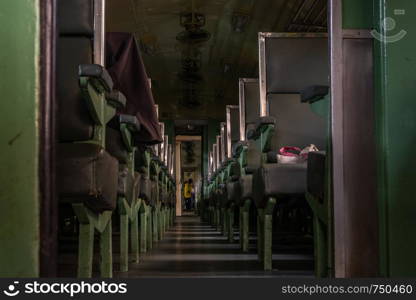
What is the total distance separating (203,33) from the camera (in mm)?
12391

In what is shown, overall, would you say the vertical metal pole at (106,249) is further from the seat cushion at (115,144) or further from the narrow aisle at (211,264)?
the seat cushion at (115,144)

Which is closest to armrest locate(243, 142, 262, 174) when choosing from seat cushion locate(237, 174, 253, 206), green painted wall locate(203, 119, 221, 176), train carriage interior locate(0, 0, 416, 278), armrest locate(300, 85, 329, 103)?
train carriage interior locate(0, 0, 416, 278)

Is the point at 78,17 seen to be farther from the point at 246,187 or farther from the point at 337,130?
the point at 246,187

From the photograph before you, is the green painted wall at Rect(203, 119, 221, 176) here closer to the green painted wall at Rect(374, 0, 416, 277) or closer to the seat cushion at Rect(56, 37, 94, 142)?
the seat cushion at Rect(56, 37, 94, 142)

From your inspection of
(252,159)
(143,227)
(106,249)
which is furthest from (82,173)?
(252,159)

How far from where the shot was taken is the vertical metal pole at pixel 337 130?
2.12 metres

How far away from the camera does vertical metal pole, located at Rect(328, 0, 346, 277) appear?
6.96 feet

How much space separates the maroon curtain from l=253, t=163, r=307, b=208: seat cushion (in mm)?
740

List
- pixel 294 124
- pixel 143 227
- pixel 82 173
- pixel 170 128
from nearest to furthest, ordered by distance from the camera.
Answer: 1. pixel 82 173
2. pixel 294 124
3. pixel 143 227
4. pixel 170 128

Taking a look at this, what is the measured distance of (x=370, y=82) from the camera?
2229mm

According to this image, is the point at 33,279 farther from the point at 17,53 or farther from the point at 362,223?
the point at 362,223

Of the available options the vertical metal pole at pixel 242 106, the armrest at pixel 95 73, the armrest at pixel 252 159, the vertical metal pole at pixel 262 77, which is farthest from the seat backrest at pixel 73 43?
the vertical metal pole at pixel 242 106

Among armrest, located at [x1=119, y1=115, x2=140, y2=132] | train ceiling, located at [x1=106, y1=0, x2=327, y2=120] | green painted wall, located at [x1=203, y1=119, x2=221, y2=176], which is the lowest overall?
armrest, located at [x1=119, y1=115, x2=140, y2=132]

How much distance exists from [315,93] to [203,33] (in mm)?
10266
